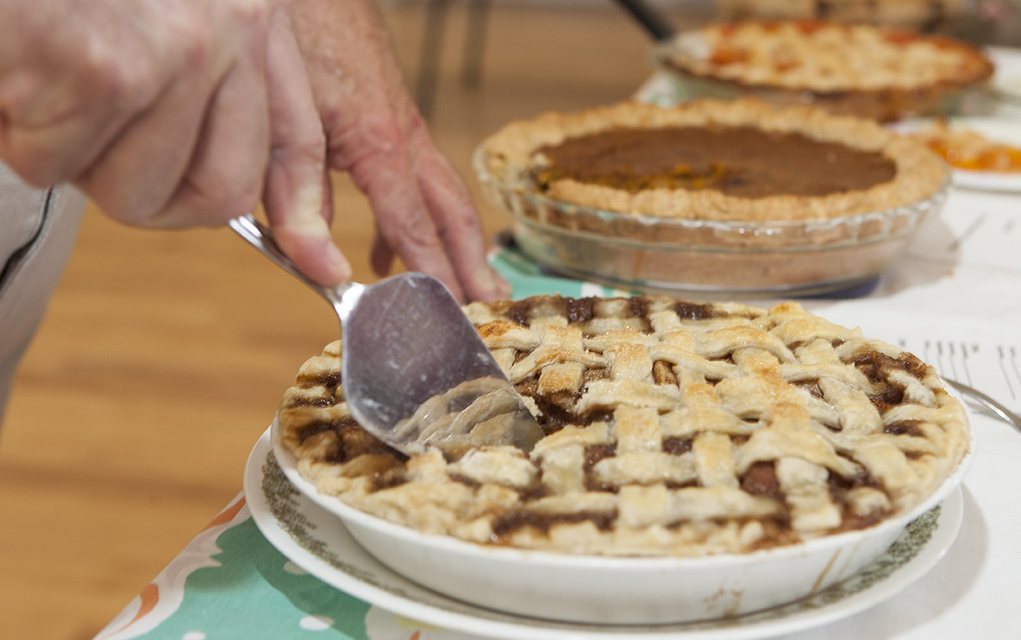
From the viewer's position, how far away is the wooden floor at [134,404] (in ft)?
5.77

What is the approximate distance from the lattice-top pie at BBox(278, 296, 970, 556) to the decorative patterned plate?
0.04m

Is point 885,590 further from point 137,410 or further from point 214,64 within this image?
point 137,410

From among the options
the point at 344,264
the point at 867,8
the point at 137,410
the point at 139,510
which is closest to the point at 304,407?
the point at 344,264

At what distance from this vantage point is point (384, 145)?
1.02 meters

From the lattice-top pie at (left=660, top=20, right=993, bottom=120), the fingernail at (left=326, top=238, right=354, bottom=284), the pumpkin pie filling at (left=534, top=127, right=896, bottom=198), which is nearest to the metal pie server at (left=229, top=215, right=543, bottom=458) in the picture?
the fingernail at (left=326, top=238, right=354, bottom=284)

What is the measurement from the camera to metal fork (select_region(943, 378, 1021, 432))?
81cm

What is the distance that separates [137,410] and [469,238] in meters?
1.36

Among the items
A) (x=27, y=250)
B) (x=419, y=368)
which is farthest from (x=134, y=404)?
(x=419, y=368)

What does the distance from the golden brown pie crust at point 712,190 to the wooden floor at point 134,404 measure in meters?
0.64

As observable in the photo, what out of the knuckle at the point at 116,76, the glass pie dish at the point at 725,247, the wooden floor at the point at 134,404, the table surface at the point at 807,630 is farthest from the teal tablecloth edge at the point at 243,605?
the wooden floor at the point at 134,404

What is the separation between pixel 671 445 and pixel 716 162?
2.31 feet

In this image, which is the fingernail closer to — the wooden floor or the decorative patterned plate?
the decorative patterned plate

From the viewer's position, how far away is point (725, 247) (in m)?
1.03

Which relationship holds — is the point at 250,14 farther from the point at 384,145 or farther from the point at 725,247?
the point at 725,247
